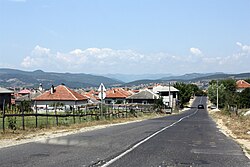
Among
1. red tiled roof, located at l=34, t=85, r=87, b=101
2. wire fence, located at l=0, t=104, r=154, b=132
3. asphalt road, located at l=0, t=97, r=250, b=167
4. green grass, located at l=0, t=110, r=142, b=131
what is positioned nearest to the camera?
asphalt road, located at l=0, t=97, r=250, b=167

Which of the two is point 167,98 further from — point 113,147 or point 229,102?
point 113,147

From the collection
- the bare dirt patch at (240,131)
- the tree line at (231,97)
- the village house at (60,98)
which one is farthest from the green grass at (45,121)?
the village house at (60,98)

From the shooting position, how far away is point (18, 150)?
14.1 m

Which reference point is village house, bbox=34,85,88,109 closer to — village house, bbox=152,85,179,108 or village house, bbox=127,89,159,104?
village house, bbox=127,89,159,104

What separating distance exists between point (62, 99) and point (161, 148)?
73.4 m

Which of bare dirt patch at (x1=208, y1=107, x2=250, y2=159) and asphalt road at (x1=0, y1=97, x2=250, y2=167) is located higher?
asphalt road at (x1=0, y1=97, x2=250, y2=167)

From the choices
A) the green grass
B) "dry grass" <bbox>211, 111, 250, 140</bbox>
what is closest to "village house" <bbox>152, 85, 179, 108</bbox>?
the green grass

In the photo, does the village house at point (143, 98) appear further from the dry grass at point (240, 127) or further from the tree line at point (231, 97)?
the dry grass at point (240, 127)

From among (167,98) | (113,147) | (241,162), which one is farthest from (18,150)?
(167,98)

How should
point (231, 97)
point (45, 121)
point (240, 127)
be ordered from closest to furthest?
point (45, 121)
point (240, 127)
point (231, 97)

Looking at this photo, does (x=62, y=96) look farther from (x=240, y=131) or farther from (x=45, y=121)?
(x=240, y=131)

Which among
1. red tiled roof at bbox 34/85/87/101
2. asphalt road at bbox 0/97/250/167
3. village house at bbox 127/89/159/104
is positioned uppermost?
asphalt road at bbox 0/97/250/167

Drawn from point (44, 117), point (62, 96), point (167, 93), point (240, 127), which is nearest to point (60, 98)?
point (62, 96)

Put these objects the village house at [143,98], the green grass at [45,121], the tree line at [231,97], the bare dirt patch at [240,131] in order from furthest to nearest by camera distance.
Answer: the village house at [143,98], the tree line at [231,97], the green grass at [45,121], the bare dirt patch at [240,131]
